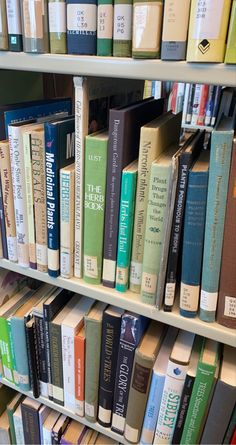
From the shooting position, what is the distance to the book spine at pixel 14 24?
0.54 meters

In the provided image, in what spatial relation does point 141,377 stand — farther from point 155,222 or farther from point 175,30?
point 175,30

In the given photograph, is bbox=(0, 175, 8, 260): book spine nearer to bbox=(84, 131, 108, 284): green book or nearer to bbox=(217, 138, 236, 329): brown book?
bbox=(84, 131, 108, 284): green book

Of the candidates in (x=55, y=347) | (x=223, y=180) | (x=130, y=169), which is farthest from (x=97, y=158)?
(x=55, y=347)

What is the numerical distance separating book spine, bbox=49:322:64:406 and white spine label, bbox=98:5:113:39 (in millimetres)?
575

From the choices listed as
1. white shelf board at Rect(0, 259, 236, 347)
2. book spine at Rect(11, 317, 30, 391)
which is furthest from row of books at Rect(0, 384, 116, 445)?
white shelf board at Rect(0, 259, 236, 347)

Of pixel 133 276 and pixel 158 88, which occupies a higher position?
pixel 158 88

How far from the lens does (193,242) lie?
53cm

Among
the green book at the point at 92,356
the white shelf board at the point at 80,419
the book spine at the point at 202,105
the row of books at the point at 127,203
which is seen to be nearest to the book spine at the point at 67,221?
the row of books at the point at 127,203

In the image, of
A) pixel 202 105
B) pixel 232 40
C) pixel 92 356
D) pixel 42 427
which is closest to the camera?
pixel 232 40

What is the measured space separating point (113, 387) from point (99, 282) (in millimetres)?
258

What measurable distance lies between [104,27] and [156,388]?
0.65 m

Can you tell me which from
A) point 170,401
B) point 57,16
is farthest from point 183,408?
point 57,16

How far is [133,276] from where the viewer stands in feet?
2.05

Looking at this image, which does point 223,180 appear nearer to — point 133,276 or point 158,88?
point 133,276
